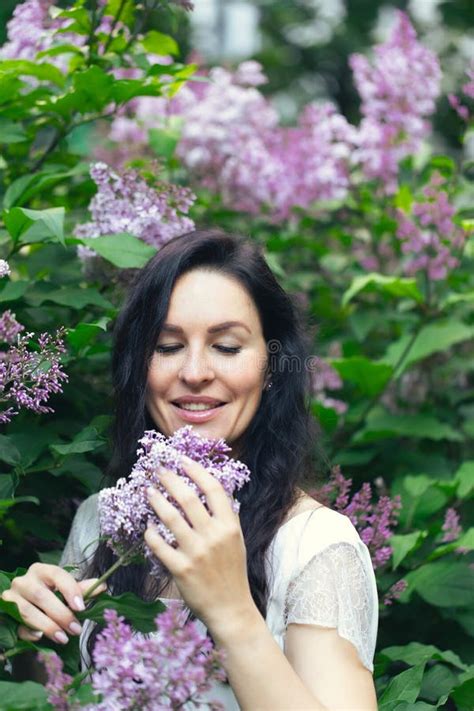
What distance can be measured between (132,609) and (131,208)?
1195mm

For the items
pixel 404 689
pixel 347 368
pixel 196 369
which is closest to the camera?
pixel 196 369

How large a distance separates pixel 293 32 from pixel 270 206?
12.0 m

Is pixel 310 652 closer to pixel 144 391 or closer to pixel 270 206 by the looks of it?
pixel 144 391

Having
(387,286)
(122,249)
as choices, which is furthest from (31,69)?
(387,286)

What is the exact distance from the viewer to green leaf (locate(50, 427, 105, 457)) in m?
2.13

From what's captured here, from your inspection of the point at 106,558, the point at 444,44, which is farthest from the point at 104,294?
the point at 444,44

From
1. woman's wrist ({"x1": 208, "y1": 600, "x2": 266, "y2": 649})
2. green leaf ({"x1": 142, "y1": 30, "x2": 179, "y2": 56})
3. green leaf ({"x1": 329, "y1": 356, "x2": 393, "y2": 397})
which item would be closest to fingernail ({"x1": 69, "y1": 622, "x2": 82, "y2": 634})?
woman's wrist ({"x1": 208, "y1": 600, "x2": 266, "y2": 649})

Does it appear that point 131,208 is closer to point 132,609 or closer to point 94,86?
point 94,86

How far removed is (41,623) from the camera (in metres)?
1.70

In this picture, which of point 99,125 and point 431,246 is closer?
point 431,246

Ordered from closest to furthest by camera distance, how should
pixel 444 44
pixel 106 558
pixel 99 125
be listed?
pixel 106 558 < pixel 99 125 < pixel 444 44

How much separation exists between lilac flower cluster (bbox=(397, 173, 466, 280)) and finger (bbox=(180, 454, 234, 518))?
209 cm

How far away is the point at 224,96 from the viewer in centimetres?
429

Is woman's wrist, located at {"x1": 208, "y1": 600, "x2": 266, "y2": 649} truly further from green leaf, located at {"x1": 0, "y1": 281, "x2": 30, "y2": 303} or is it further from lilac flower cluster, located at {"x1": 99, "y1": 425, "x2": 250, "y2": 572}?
green leaf, located at {"x1": 0, "y1": 281, "x2": 30, "y2": 303}
